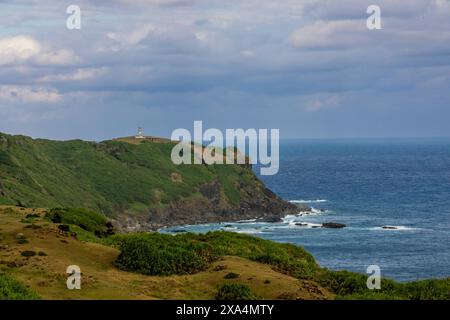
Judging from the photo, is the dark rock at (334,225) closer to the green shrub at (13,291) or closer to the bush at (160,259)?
the bush at (160,259)

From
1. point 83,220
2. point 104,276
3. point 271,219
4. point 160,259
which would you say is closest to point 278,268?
point 160,259

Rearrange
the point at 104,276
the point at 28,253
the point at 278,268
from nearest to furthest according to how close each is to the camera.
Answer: the point at 104,276
the point at 28,253
the point at 278,268

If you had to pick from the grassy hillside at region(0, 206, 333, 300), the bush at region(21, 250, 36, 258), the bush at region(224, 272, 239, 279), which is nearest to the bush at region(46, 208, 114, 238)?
the grassy hillside at region(0, 206, 333, 300)

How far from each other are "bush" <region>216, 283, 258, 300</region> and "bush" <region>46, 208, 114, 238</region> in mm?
32054

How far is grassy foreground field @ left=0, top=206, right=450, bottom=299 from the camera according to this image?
4306cm

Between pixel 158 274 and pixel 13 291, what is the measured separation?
13698mm

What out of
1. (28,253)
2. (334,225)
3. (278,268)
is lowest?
(334,225)

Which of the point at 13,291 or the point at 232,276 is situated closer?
the point at 13,291

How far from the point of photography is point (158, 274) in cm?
4969

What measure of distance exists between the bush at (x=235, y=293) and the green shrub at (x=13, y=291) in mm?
11837

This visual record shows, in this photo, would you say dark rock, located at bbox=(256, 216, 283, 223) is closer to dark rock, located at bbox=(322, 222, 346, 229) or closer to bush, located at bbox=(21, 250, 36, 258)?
dark rock, located at bbox=(322, 222, 346, 229)

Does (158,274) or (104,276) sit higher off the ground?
(104,276)

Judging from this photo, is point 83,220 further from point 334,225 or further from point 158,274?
point 334,225

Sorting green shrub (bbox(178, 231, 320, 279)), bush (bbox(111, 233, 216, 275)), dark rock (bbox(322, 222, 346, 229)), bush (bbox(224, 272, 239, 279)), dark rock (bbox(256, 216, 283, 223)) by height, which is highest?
bush (bbox(111, 233, 216, 275))
